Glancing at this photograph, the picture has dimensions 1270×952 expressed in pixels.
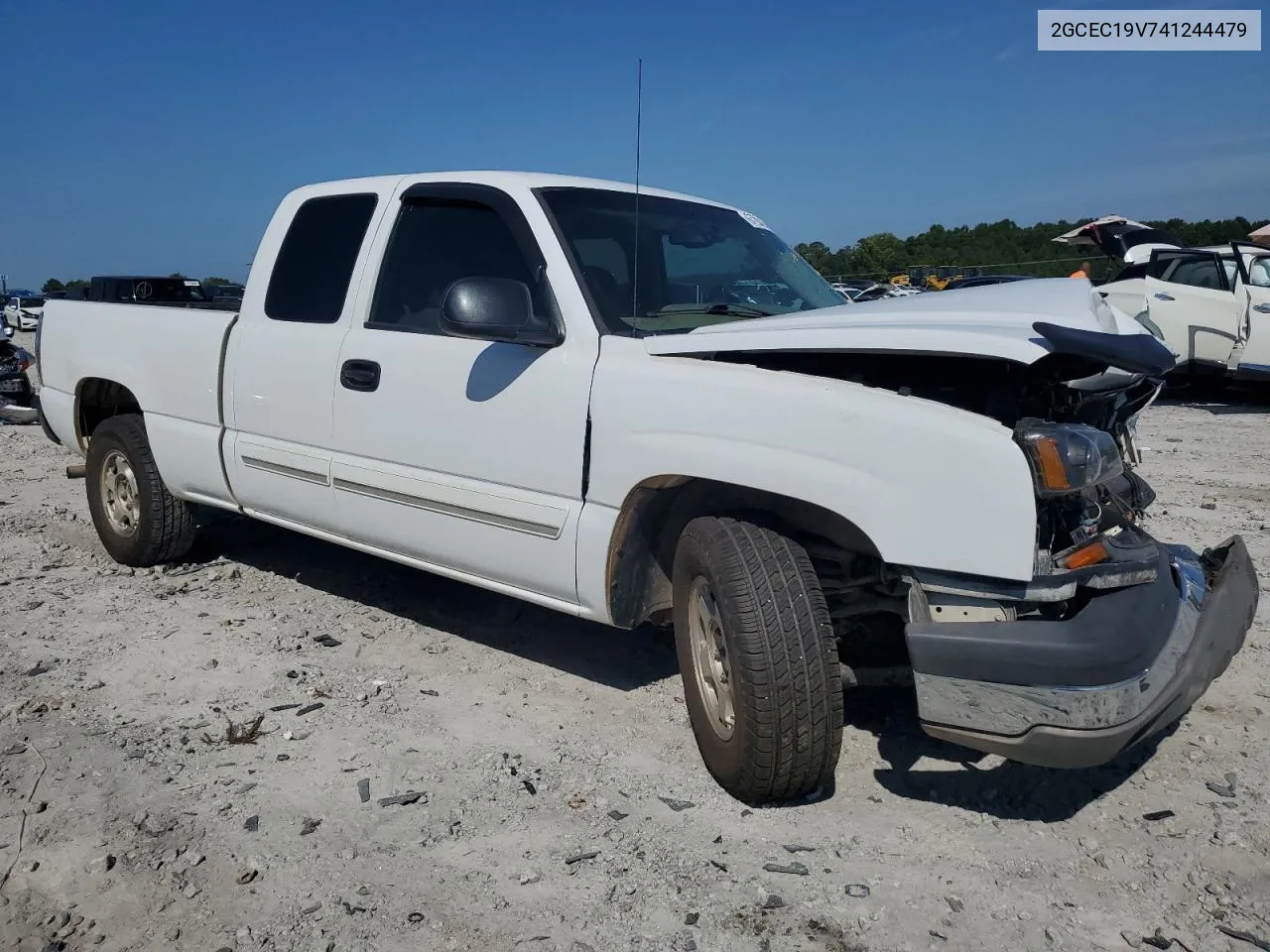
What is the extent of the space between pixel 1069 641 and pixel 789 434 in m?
0.87

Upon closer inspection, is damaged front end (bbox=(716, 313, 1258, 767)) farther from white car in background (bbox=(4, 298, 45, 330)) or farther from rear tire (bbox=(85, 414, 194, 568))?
white car in background (bbox=(4, 298, 45, 330))

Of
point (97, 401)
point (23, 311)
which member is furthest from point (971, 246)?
point (97, 401)

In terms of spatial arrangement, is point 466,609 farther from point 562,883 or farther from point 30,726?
point 562,883

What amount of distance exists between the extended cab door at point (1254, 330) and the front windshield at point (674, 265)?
859cm

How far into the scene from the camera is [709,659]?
3.26 m

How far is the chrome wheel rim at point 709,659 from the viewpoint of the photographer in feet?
10.4

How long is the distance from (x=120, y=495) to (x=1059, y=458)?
16.1ft

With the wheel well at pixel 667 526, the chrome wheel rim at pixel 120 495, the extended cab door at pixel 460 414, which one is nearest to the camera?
the wheel well at pixel 667 526

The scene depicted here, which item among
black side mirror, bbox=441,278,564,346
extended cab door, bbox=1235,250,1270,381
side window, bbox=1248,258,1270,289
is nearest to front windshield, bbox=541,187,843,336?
black side mirror, bbox=441,278,564,346

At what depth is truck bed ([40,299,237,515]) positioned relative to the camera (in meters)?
4.84

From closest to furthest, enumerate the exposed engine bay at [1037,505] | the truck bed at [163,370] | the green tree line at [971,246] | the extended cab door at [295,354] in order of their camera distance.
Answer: the exposed engine bay at [1037,505], the extended cab door at [295,354], the truck bed at [163,370], the green tree line at [971,246]

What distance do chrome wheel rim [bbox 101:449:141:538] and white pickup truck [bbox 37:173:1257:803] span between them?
1.74 feet

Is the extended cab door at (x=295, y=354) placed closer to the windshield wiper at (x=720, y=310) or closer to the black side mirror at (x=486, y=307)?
the black side mirror at (x=486, y=307)

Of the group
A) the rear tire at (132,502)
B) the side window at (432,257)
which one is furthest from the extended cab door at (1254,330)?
the rear tire at (132,502)
